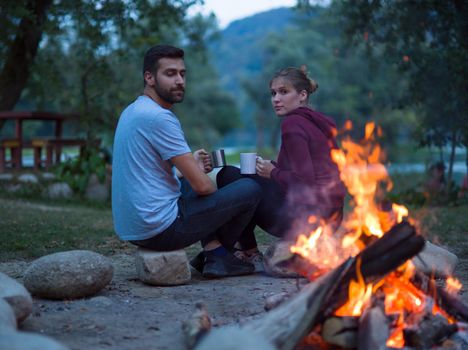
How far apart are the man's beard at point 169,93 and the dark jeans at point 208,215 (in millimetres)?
816

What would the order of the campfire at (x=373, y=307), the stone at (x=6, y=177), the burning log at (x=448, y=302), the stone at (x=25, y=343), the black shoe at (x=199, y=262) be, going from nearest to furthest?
the stone at (x=25, y=343), the campfire at (x=373, y=307), the burning log at (x=448, y=302), the black shoe at (x=199, y=262), the stone at (x=6, y=177)

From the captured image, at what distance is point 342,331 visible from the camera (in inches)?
143

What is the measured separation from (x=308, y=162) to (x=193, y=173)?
0.97 meters

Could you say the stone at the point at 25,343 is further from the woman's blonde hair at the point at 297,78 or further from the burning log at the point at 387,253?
the woman's blonde hair at the point at 297,78

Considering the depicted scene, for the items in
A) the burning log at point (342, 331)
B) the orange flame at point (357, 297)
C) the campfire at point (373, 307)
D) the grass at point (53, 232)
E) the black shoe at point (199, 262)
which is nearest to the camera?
the campfire at point (373, 307)

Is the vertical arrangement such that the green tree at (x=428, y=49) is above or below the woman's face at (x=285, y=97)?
above

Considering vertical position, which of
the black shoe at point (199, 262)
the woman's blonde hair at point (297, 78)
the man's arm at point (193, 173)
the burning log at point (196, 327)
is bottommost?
the black shoe at point (199, 262)

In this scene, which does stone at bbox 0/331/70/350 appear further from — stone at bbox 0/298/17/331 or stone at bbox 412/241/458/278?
stone at bbox 412/241/458/278

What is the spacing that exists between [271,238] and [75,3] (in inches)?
240

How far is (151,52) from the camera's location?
16.8 ft

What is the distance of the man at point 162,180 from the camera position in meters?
4.97

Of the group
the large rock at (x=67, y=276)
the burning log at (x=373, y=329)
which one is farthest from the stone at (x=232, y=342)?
the large rock at (x=67, y=276)

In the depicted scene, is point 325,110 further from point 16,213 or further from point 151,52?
point 151,52

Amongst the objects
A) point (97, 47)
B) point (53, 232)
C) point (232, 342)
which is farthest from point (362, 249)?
point (97, 47)
